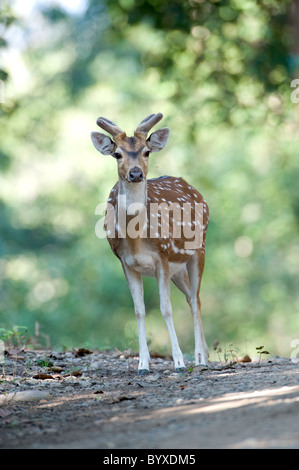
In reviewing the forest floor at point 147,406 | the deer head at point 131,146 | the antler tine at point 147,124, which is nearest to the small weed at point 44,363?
the forest floor at point 147,406

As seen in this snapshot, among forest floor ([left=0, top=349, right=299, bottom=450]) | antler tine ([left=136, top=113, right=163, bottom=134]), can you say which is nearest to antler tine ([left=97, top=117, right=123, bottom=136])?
antler tine ([left=136, top=113, right=163, bottom=134])

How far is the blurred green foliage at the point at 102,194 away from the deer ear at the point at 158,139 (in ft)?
28.0

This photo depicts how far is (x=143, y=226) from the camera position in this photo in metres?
7.25

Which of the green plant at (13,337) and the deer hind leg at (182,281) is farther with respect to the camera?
the deer hind leg at (182,281)

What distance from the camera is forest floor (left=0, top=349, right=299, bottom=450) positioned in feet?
13.0

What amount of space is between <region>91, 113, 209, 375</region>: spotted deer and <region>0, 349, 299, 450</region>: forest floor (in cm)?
57

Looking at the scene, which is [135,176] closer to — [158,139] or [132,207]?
[132,207]

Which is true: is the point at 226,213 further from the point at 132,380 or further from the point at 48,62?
the point at 132,380

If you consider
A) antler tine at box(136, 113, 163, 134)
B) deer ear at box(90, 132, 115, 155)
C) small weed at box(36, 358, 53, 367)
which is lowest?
small weed at box(36, 358, 53, 367)

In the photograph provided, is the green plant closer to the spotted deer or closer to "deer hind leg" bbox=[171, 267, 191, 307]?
the spotted deer

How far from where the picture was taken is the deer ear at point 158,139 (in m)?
7.44

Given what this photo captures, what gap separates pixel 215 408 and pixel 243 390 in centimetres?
75

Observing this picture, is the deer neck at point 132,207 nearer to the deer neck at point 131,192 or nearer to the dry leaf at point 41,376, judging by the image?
the deer neck at point 131,192
